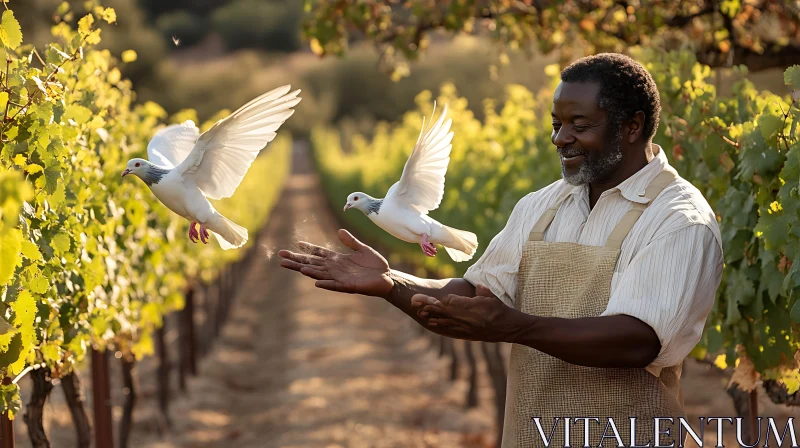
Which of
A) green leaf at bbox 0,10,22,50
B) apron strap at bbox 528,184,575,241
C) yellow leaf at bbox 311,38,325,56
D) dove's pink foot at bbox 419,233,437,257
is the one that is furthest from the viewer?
yellow leaf at bbox 311,38,325,56

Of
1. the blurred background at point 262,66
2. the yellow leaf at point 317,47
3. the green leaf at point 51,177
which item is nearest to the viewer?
the green leaf at point 51,177

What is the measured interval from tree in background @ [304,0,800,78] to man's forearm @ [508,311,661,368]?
553 cm

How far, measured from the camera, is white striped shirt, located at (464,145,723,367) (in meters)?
2.73

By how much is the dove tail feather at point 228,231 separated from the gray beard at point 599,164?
0.98m

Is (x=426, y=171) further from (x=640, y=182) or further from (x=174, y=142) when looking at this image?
(x=174, y=142)

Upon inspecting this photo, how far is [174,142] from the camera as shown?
11.4ft

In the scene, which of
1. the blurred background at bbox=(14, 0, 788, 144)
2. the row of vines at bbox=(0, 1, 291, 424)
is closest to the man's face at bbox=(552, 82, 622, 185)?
the row of vines at bbox=(0, 1, 291, 424)

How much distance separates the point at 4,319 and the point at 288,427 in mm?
7186

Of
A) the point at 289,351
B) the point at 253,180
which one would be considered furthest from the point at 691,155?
the point at 253,180

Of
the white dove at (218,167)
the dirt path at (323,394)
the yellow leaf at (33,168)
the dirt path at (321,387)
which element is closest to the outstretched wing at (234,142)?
the white dove at (218,167)

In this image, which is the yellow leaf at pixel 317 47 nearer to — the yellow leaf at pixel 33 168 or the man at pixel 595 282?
the yellow leaf at pixel 33 168

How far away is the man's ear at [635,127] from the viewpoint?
3.03 metres

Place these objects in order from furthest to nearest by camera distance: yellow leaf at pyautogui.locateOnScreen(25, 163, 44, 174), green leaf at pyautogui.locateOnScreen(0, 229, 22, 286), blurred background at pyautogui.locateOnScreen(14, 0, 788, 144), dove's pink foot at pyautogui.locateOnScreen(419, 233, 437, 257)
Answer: blurred background at pyautogui.locateOnScreen(14, 0, 788, 144) < yellow leaf at pyautogui.locateOnScreen(25, 163, 44, 174) < dove's pink foot at pyautogui.locateOnScreen(419, 233, 437, 257) < green leaf at pyautogui.locateOnScreen(0, 229, 22, 286)

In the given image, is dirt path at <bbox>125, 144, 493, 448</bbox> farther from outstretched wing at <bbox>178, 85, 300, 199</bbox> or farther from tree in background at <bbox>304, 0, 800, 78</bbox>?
outstretched wing at <bbox>178, 85, 300, 199</bbox>
